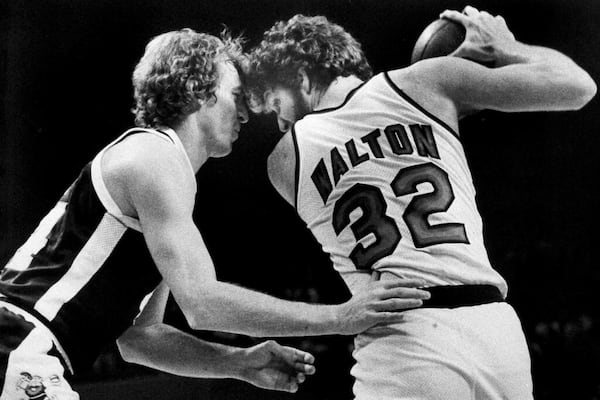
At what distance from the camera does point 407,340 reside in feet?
5.64

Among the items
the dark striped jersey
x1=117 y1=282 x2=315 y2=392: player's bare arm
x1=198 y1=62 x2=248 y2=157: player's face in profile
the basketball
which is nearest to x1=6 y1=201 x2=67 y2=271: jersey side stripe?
the dark striped jersey

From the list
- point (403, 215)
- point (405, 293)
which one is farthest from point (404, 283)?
point (403, 215)

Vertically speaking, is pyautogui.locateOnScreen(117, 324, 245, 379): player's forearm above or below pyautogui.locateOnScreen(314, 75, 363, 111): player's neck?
below

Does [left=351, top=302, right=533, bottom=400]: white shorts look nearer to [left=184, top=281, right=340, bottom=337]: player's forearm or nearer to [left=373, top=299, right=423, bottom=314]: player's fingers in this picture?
[left=373, top=299, right=423, bottom=314]: player's fingers

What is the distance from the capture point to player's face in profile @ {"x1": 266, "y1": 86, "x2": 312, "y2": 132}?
2186 mm

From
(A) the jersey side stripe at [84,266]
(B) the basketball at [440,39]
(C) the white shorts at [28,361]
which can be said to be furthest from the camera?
(B) the basketball at [440,39]

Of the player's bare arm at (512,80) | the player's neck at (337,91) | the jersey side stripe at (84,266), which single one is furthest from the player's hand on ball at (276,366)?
the player's bare arm at (512,80)

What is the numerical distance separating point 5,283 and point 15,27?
1.04m

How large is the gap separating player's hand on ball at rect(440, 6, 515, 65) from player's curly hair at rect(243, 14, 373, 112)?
0.91 ft

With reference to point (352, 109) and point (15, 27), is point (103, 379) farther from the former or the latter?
point (352, 109)

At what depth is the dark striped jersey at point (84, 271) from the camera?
1.67 m

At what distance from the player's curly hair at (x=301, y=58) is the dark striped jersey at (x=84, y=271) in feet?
1.65

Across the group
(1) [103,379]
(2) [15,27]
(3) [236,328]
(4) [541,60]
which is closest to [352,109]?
(4) [541,60]

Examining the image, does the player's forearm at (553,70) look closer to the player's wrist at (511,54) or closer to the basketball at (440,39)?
the player's wrist at (511,54)
